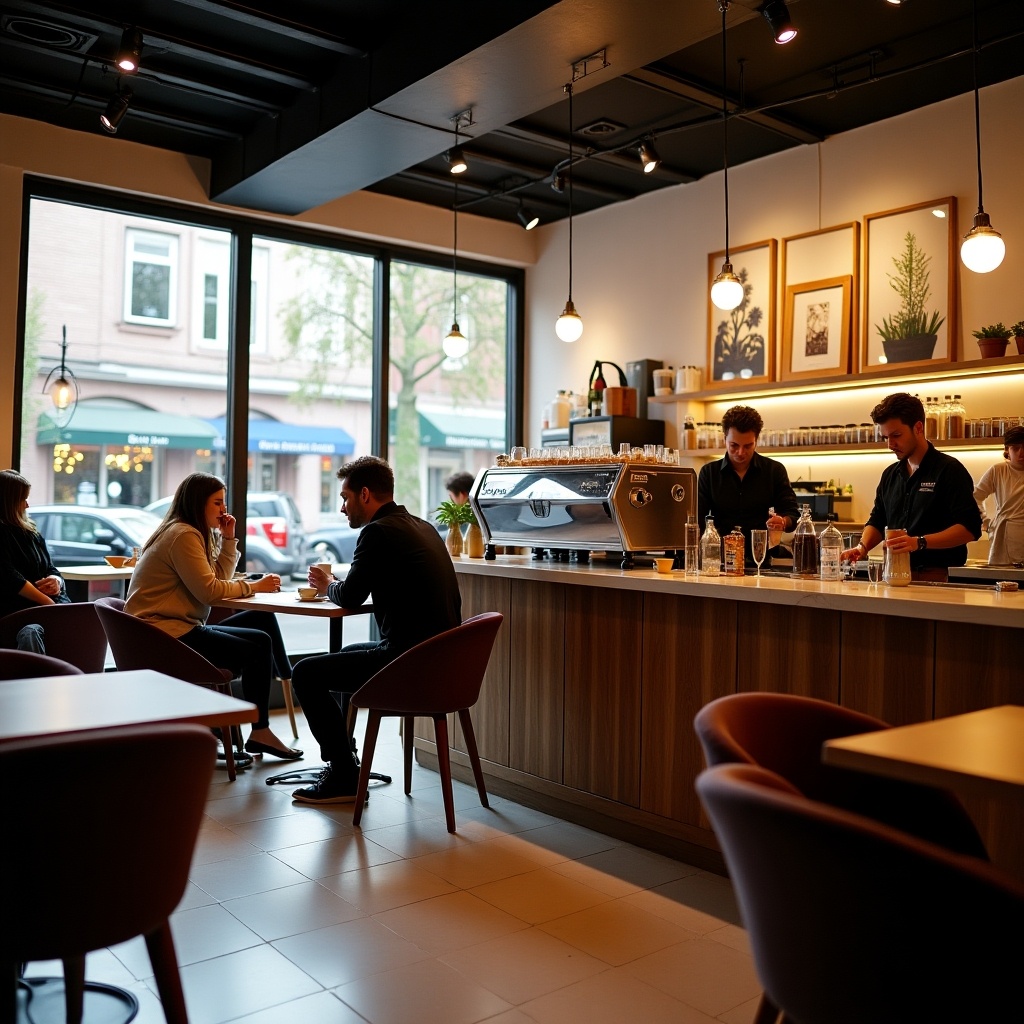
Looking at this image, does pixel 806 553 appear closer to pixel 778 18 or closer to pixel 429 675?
pixel 429 675

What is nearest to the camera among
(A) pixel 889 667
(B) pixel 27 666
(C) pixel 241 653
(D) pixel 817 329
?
(B) pixel 27 666

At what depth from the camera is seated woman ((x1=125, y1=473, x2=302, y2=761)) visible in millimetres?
4496

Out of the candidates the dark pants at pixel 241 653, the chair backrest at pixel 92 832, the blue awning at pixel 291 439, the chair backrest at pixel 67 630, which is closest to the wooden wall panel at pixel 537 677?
the dark pants at pixel 241 653

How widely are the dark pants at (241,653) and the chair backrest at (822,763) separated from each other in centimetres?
309

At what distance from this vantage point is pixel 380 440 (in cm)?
722

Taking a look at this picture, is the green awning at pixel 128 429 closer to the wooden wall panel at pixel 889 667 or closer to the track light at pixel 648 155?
the track light at pixel 648 155

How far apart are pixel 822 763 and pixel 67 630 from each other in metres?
3.75

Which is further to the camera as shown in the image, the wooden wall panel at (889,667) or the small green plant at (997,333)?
the small green plant at (997,333)

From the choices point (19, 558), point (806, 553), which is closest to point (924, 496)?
point (806, 553)

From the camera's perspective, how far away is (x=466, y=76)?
14.0 feet

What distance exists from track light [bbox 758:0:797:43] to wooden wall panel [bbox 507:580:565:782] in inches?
91.4

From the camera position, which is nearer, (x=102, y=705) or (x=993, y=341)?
(x=102, y=705)

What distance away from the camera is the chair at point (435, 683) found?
12.6 ft

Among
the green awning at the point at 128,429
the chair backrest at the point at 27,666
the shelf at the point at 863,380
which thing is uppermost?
the shelf at the point at 863,380
